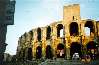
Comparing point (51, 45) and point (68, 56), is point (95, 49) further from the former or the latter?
point (51, 45)

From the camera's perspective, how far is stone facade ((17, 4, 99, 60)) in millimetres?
35781

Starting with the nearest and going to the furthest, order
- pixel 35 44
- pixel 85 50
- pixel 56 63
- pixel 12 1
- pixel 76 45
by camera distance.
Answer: pixel 12 1 → pixel 56 63 → pixel 85 50 → pixel 76 45 → pixel 35 44

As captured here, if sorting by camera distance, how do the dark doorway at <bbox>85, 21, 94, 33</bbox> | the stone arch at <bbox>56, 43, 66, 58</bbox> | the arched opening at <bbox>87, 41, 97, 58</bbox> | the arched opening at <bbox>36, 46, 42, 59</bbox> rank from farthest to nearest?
the arched opening at <bbox>36, 46, 42, 59</bbox>
the stone arch at <bbox>56, 43, 66, 58</bbox>
the dark doorway at <bbox>85, 21, 94, 33</bbox>
the arched opening at <bbox>87, 41, 97, 58</bbox>

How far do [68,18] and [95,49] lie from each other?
21.1ft

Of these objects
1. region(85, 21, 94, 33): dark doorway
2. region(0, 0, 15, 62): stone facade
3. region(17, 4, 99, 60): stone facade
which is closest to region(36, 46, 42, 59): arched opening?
region(17, 4, 99, 60): stone facade

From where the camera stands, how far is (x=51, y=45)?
124ft

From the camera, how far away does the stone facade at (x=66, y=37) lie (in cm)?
3578

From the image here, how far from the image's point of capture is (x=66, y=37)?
119ft

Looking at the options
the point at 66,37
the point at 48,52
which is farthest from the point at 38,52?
the point at 66,37

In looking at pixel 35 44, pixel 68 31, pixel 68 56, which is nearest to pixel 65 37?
pixel 68 31

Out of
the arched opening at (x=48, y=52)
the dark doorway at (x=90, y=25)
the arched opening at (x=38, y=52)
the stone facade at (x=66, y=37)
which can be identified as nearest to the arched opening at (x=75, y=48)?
the stone facade at (x=66, y=37)

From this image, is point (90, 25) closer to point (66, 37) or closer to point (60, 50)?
point (66, 37)

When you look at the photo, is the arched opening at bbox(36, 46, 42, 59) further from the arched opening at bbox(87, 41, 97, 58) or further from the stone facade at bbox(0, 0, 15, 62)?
the stone facade at bbox(0, 0, 15, 62)

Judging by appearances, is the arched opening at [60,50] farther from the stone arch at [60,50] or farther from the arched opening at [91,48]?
the arched opening at [91,48]
